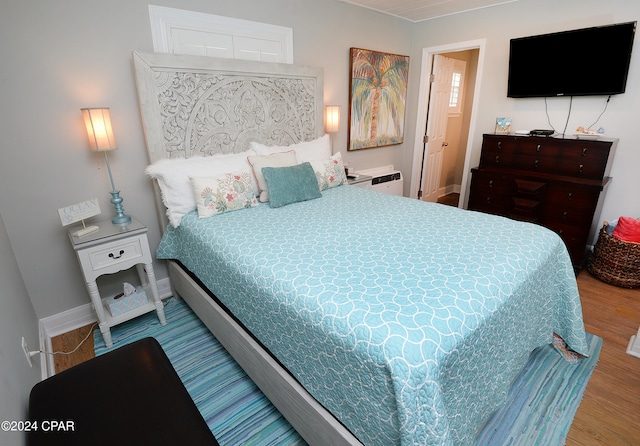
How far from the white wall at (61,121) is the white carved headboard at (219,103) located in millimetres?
134

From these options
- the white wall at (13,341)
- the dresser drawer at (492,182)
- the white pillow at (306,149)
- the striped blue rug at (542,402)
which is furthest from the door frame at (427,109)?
the white wall at (13,341)

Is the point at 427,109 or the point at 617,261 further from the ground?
the point at 427,109

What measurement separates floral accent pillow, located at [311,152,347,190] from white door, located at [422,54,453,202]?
219 cm

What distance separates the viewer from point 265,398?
1.77 metres

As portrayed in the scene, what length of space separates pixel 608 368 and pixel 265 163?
262 centimetres

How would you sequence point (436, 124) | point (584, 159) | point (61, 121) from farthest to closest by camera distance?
point (436, 124), point (584, 159), point (61, 121)

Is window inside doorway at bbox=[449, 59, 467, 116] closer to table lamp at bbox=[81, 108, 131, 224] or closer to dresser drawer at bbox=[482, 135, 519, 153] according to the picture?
dresser drawer at bbox=[482, 135, 519, 153]

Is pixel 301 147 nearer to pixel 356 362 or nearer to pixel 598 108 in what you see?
pixel 356 362

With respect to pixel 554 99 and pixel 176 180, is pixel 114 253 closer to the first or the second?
pixel 176 180

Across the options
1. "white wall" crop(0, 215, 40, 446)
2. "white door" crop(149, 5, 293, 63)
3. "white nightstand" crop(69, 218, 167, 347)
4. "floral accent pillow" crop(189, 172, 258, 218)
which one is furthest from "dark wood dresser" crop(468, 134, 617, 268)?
"white wall" crop(0, 215, 40, 446)

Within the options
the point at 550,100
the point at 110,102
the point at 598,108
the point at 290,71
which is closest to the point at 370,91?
the point at 290,71

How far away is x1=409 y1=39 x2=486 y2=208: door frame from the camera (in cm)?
375

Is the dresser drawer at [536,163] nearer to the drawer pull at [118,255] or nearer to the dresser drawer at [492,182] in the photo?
the dresser drawer at [492,182]

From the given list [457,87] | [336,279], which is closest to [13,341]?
[336,279]
